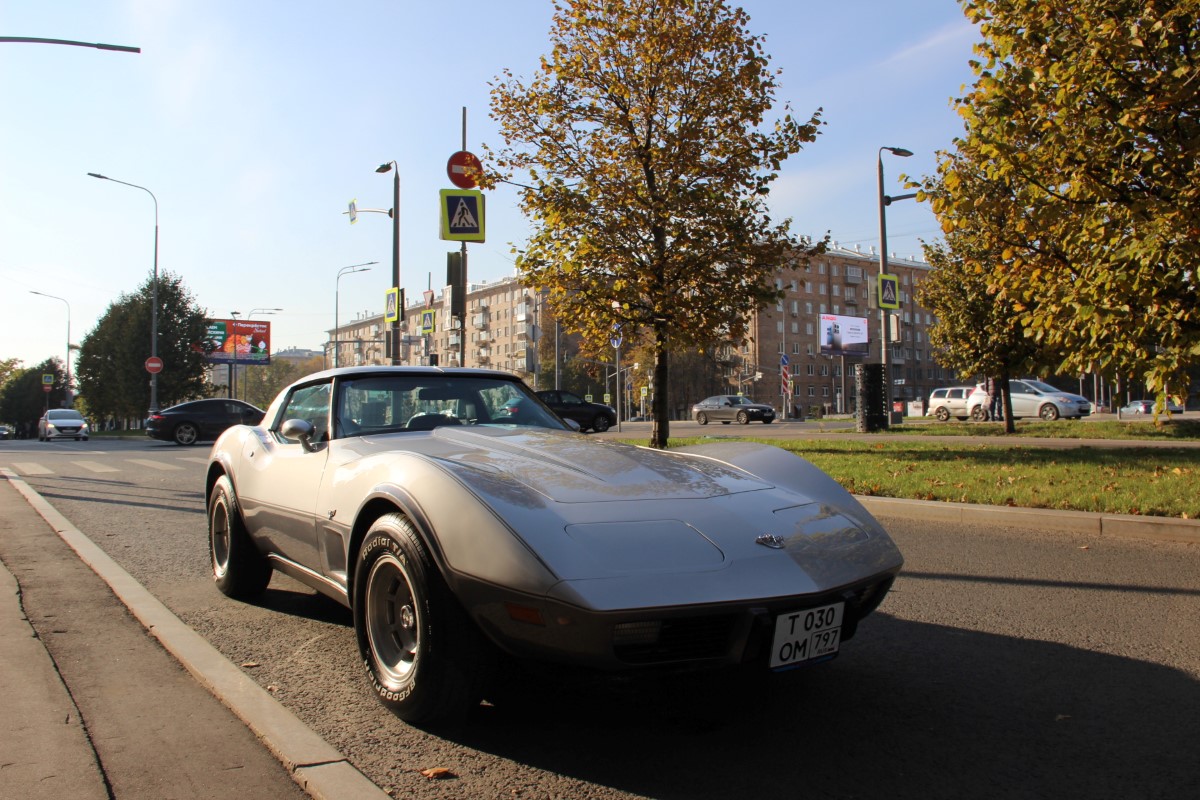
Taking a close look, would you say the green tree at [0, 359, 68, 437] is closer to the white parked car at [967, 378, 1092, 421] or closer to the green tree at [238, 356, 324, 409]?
the green tree at [238, 356, 324, 409]

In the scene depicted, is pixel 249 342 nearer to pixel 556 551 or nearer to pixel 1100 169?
pixel 1100 169

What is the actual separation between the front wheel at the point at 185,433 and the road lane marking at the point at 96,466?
748cm

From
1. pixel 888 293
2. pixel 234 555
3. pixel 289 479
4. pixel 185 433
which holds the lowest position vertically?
pixel 234 555

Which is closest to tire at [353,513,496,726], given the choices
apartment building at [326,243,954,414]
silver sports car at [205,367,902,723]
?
silver sports car at [205,367,902,723]

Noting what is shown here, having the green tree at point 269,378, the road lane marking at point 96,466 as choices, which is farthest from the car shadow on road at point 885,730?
the green tree at point 269,378

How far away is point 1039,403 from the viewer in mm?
32281

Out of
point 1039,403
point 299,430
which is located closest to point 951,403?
point 1039,403

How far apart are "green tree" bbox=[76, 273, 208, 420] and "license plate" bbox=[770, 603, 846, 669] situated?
187 ft

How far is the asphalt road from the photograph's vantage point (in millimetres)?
2537

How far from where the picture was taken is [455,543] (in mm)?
2770

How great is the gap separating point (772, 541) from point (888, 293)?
75.0 feet

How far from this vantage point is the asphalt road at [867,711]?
8.32ft

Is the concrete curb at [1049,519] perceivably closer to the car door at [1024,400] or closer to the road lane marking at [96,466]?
the road lane marking at [96,466]

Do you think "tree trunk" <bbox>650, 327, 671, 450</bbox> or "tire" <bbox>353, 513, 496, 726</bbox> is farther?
"tree trunk" <bbox>650, 327, 671, 450</bbox>
